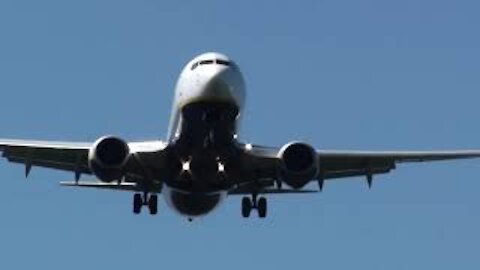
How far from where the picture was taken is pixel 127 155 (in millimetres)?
32406

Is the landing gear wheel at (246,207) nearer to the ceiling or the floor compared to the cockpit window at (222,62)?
nearer to the floor

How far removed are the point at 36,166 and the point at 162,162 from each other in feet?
21.5

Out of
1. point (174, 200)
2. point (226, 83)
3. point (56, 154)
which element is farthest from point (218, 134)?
point (56, 154)

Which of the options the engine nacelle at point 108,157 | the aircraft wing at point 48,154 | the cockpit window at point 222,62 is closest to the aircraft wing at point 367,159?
the cockpit window at point 222,62

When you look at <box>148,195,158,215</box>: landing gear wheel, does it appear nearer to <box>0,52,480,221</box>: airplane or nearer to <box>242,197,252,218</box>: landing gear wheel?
<box>0,52,480,221</box>: airplane

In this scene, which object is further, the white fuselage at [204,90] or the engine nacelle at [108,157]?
the engine nacelle at [108,157]

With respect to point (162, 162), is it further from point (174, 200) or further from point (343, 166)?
point (343, 166)

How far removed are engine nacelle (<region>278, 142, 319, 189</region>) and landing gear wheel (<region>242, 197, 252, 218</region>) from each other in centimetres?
569

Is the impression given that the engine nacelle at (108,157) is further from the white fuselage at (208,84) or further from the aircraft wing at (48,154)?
the aircraft wing at (48,154)

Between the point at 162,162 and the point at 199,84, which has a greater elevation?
the point at 199,84

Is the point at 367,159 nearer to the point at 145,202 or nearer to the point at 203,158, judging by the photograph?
the point at 203,158

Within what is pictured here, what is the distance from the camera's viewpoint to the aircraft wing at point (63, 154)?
33.8 metres

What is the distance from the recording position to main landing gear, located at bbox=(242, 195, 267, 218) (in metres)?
38.4

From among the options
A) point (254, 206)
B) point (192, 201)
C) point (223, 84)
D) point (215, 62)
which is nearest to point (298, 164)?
point (223, 84)
